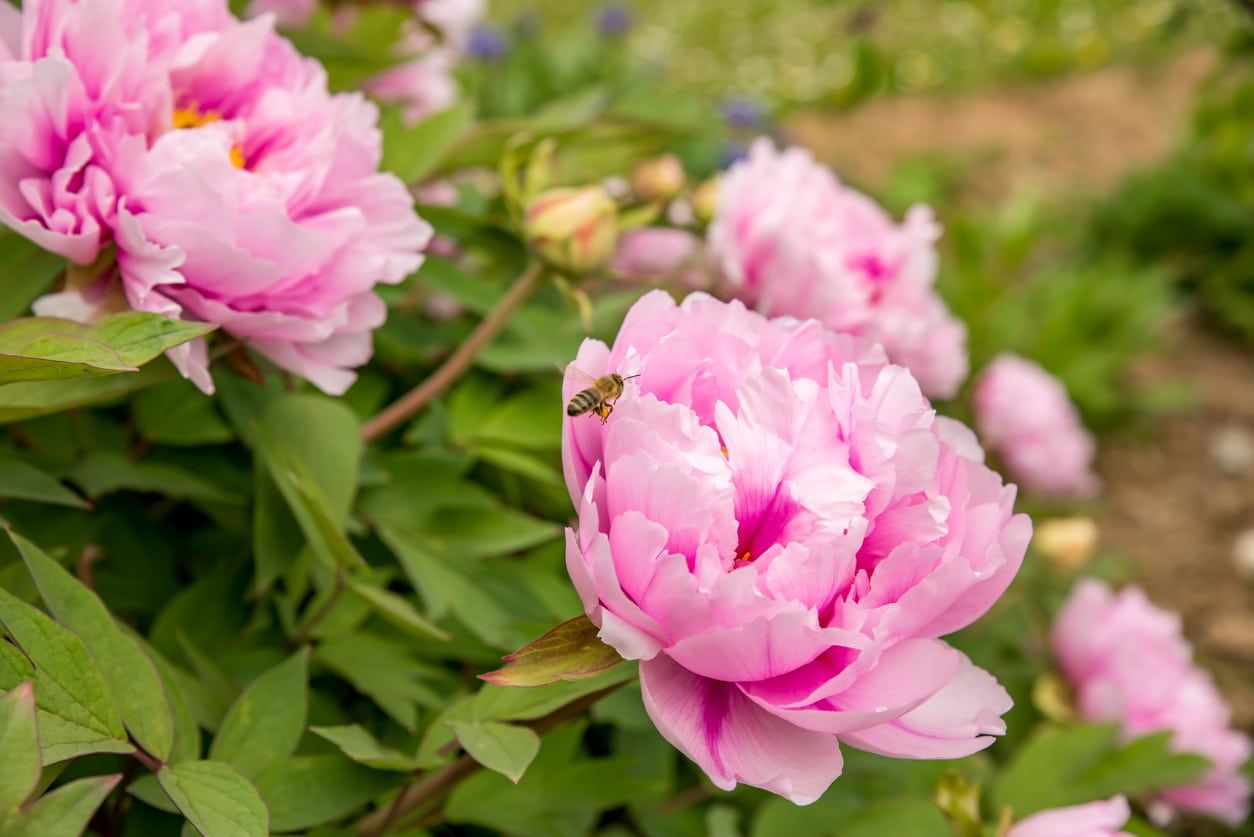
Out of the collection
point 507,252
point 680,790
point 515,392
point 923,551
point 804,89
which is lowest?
point 804,89

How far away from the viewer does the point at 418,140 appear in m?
0.89

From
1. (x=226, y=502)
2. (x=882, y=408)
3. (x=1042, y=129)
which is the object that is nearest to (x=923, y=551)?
(x=882, y=408)

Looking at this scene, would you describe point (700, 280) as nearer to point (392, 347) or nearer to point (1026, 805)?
point (392, 347)

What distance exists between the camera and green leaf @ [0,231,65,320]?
61 cm

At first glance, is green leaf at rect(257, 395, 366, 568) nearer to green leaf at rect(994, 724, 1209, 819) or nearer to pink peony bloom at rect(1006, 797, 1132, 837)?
pink peony bloom at rect(1006, 797, 1132, 837)

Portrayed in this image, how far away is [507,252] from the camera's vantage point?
90 cm

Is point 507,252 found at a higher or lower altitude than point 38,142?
lower

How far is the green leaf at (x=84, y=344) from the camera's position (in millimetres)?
482

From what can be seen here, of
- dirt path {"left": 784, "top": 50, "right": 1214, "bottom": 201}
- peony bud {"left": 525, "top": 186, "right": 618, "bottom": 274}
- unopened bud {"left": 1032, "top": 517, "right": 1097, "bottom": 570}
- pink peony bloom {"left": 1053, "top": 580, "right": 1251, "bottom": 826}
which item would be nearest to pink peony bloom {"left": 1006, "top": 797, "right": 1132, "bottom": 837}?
peony bud {"left": 525, "top": 186, "right": 618, "bottom": 274}

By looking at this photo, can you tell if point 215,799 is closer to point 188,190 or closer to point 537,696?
point 537,696

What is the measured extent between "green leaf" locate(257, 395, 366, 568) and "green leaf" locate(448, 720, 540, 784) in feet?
0.48

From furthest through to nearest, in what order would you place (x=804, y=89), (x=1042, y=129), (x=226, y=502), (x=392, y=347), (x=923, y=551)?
(x=804, y=89) → (x=1042, y=129) → (x=392, y=347) → (x=226, y=502) → (x=923, y=551)

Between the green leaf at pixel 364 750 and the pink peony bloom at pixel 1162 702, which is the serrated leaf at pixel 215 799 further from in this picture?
the pink peony bloom at pixel 1162 702

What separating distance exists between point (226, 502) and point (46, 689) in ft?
0.95
